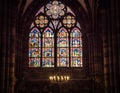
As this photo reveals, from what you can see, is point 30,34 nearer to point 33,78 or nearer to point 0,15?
point 33,78

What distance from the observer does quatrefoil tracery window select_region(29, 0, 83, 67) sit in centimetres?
3372

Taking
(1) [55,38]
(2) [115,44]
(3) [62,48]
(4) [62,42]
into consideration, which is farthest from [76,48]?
(2) [115,44]

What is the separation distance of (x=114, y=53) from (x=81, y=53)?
1188cm

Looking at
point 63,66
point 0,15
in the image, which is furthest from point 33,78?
point 0,15

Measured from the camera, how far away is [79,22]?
3431 centimetres

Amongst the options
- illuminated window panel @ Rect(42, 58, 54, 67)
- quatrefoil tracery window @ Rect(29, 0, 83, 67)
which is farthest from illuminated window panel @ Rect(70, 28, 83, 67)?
illuminated window panel @ Rect(42, 58, 54, 67)

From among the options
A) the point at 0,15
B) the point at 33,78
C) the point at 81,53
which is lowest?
the point at 33,78

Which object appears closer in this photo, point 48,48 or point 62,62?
point 62,62

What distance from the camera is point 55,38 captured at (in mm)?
34312

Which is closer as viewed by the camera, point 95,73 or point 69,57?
point 95,73

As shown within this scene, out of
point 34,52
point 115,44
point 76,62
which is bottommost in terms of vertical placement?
point 76,62

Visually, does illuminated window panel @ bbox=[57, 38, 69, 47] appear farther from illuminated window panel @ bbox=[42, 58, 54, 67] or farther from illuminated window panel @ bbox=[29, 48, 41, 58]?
illuminated window panel @ bbox=[29, 48, 41, 58]

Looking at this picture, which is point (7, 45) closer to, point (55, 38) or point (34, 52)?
point (34, 52)

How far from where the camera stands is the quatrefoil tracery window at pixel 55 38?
3372cm
